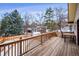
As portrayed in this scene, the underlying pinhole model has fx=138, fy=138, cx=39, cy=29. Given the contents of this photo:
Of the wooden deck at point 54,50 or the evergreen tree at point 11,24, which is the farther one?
the wooden deck at point 54,50

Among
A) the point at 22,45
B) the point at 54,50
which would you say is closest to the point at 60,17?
the point at 54,50

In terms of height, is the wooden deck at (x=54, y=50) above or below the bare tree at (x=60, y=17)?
below

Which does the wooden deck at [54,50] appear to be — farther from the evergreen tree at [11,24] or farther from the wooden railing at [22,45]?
the evergreen tree at [11,24]

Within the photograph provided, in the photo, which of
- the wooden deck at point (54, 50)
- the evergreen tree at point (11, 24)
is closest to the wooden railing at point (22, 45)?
the wooden deck at point (54, 50)

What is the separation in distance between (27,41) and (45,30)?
19.6 inches

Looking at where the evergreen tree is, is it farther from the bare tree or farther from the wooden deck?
the bare tree

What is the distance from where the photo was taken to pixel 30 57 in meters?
3.14

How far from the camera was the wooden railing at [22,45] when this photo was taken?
2.94 m

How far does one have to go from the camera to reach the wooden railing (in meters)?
2.94

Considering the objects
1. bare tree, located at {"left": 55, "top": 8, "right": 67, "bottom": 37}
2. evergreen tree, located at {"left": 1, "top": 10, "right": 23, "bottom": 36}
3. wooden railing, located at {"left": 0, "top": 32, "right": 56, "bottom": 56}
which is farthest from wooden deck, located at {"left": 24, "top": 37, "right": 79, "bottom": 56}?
evergreen tree, located at {"left": 1, "top": 10, "right": 23, "bottom": 36}

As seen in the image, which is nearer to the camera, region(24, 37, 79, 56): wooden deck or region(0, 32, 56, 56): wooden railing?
region(0, 32, 56, 56): wooden railing

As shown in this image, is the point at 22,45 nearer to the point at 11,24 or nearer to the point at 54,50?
the point at 11,24

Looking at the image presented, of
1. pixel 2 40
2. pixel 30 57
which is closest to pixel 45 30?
pixel 30 57

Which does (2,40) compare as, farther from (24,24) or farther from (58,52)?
(58,52)
